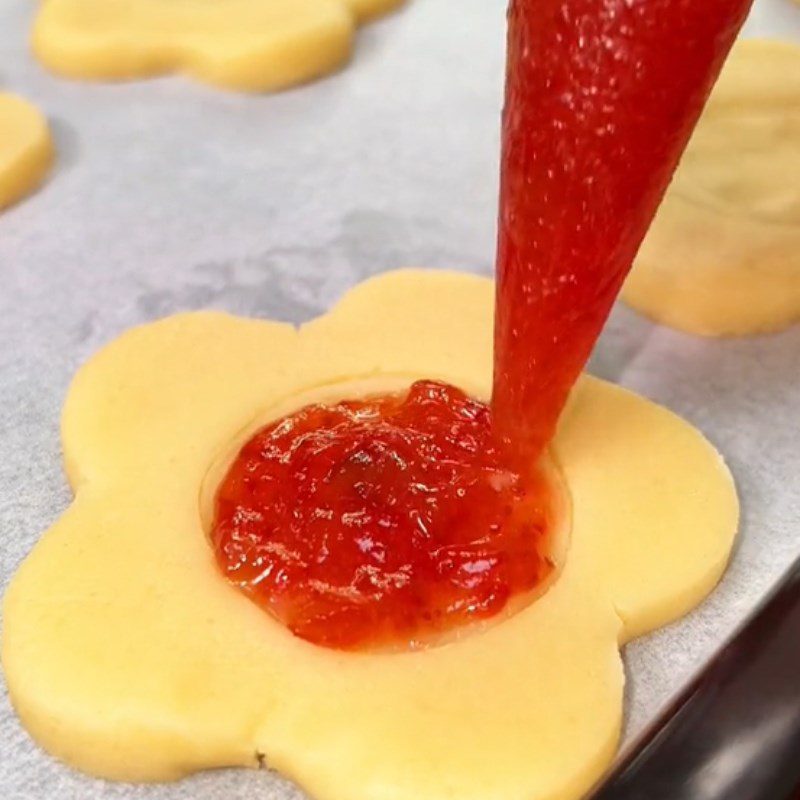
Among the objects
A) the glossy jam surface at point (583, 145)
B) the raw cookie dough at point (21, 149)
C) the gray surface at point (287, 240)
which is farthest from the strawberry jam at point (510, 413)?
the raw cookie dough at point (21, 149)

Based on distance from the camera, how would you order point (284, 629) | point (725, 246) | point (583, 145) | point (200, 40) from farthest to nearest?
1. point (200, 40)
2. point (725, 246)
3. point (284, 629)
4. point (583, 145)

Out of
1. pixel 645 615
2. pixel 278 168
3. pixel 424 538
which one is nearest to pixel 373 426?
pixel 424 538

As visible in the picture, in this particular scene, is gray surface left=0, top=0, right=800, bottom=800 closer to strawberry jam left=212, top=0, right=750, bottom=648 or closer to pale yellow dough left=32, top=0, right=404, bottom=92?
pale yellow dough left=32, top=0, right=404, bottom=92

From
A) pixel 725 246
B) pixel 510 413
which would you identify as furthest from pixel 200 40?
pixel 510 413

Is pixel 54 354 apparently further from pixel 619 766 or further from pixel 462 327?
pixel 619 766

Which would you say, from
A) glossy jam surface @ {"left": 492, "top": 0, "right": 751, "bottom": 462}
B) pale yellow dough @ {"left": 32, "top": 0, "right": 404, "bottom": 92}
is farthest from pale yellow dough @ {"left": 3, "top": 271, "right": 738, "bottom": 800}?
pale yellow dough @ {"left": 32, "top": 0, "right": 404, "bottom": 92}

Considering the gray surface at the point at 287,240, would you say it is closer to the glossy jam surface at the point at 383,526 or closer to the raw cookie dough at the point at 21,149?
the raw cookie dough at the point at 21,149

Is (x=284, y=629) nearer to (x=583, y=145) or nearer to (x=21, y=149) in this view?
(x=583, y=145)
